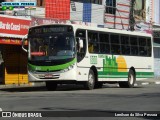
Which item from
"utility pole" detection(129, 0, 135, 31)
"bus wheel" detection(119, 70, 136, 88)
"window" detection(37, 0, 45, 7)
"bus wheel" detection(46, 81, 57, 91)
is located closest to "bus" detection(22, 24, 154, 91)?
"bus wheel" detection(46, 81, 57, 91)

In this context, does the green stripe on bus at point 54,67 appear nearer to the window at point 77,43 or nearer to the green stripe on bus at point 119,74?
the window at point 77,43

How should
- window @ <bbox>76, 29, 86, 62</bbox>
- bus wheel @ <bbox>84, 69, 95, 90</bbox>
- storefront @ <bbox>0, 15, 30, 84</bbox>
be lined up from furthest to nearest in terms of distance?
1. storefront @ <bbox>0, 15, 30, 84</bbox>
2. bus wheel @ <bbox>84, 69, 95, 90</bbox>
3. window @ <bbox>76, 29, 86, 62</bbox>

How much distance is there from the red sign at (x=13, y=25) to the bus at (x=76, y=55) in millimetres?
2885

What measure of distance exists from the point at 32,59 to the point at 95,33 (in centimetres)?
369

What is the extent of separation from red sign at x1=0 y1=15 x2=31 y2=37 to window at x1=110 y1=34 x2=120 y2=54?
5.38m

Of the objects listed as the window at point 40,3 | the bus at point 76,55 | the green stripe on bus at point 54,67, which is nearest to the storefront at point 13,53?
the bus at point 76,55

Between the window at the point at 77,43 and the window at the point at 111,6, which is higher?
the window at the point at 111,6

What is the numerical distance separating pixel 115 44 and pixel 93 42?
7.44 feet

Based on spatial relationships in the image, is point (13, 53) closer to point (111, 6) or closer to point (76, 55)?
point (76, 55)

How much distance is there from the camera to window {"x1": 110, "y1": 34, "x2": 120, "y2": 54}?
27.7m

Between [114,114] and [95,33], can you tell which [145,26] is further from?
[114,114]

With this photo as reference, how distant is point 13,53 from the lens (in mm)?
30516

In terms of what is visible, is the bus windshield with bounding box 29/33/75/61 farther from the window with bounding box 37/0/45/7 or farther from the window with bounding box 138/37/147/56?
the window with bounding box 37/0/45/7

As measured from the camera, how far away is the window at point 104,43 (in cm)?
2677
